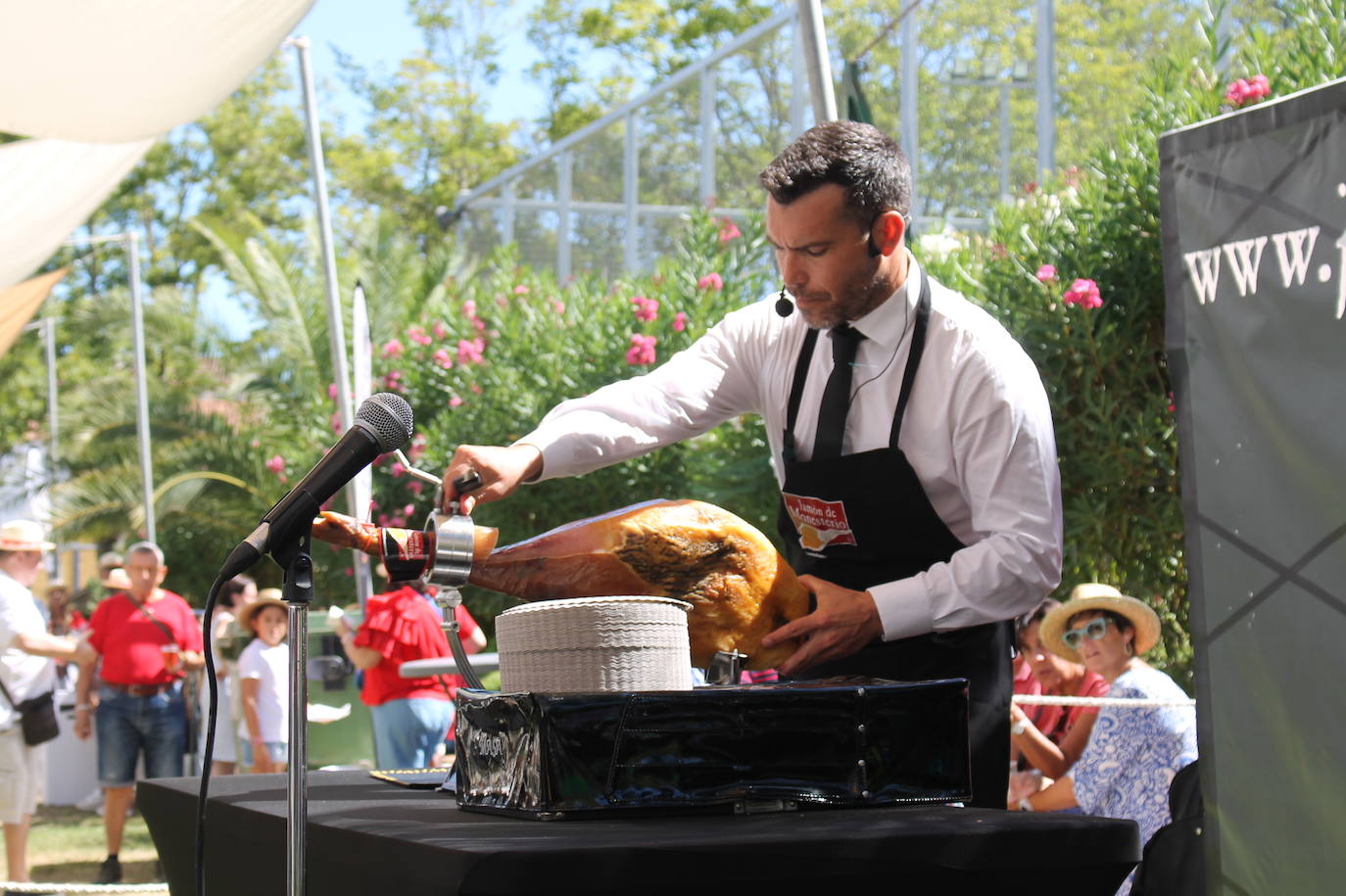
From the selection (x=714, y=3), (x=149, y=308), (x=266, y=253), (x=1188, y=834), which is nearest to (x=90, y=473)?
(x=149, y=308)

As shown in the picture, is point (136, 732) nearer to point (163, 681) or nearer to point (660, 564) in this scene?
point (163, 681)

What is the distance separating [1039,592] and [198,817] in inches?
47.9

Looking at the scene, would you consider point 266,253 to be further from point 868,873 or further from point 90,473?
point 868,873

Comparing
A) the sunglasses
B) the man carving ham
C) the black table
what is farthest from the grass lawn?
the black table

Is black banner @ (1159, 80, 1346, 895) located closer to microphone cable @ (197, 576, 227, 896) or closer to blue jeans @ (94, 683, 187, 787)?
microphone cable @ (197, 576, 227, 896)

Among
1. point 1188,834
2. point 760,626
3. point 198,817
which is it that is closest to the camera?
point 198,817

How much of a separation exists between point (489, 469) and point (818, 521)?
0.55m

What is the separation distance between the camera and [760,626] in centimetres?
204

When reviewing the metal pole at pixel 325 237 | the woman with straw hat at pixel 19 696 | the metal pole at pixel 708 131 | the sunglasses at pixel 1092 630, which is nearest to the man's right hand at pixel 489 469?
the sunglasses at pixel 1092 630

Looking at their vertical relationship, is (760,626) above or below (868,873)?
above

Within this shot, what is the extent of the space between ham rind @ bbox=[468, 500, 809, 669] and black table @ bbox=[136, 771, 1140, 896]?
0.34m

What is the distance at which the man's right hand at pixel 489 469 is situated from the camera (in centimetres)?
206

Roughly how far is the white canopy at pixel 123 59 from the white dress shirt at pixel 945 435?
10.5ft

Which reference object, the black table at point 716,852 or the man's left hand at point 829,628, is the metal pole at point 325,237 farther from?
the black table at point 716,852
